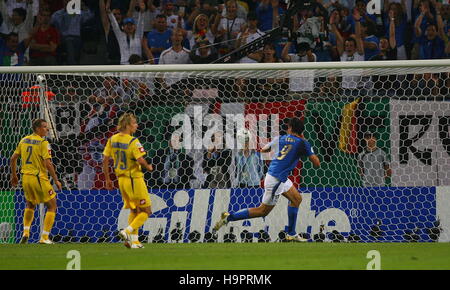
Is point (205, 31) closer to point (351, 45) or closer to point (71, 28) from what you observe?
point (71, 28)

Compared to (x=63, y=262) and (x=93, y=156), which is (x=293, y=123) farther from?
(x=63, y=262)

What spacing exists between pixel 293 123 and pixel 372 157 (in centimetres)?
147

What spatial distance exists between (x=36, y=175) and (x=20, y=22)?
5.26 metres

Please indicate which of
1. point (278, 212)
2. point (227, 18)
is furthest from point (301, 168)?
point (227, 18)

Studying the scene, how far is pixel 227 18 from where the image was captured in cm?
1677

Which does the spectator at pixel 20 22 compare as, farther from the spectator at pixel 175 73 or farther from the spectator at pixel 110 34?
the spectator at pixel 175 73

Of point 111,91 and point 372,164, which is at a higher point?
point 111,91

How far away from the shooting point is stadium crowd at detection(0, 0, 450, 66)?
16.3 meters

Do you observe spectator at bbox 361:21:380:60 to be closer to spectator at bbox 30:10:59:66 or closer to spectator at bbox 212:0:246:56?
spectator at bbox 212:0:246:56

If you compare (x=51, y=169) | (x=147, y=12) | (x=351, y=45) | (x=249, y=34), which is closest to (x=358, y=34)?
(x=351, y=45)

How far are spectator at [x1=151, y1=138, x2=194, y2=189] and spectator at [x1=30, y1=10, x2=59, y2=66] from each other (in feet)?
14.1

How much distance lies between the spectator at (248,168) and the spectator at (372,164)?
1.59 m

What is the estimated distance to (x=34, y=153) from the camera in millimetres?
13008

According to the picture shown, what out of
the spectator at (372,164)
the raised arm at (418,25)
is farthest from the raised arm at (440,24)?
the spectator at (372,164)
